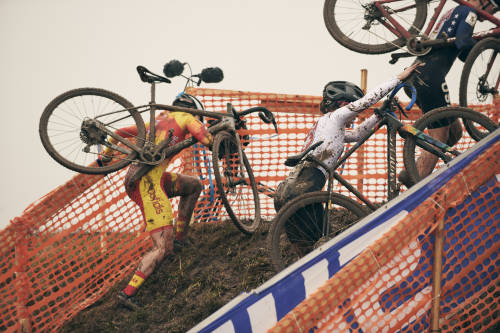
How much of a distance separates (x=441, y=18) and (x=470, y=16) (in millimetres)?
327

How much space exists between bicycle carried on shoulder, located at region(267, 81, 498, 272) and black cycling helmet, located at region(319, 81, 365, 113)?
42 centimetres

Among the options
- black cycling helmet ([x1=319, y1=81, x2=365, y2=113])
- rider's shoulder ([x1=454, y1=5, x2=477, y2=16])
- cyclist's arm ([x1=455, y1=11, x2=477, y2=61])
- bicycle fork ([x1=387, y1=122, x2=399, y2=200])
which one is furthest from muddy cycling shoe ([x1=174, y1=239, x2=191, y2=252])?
rider's shoulder ([x1=454, y1=5, x2=477, y2=16])

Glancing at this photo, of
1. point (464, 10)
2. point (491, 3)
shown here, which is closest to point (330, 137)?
point (464, 10)

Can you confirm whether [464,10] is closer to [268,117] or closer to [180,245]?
[268,117]

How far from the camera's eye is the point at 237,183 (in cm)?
536

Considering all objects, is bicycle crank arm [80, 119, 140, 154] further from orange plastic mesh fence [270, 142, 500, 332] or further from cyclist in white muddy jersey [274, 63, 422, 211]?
orange plastic mesh fence [270, 142, 500, 332]

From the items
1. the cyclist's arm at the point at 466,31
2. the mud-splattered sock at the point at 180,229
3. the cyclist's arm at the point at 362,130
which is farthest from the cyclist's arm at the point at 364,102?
the mud-splattered sock at the point at 180,229

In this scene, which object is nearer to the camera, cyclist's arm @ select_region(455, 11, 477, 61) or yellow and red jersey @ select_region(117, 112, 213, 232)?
cyclist's arm @ select_region(455, 11, 477, 61)

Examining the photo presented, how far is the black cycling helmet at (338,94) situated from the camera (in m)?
4.54

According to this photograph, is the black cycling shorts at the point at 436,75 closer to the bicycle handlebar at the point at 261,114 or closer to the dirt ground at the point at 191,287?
the bicycle handlebar at the point at 261,114

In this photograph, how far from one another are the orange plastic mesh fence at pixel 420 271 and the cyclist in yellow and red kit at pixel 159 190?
2.69 meters

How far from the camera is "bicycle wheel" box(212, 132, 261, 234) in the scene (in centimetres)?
523

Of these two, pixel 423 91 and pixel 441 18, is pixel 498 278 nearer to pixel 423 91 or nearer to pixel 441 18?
pixel 423 91

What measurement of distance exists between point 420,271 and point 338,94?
7.80 ft
